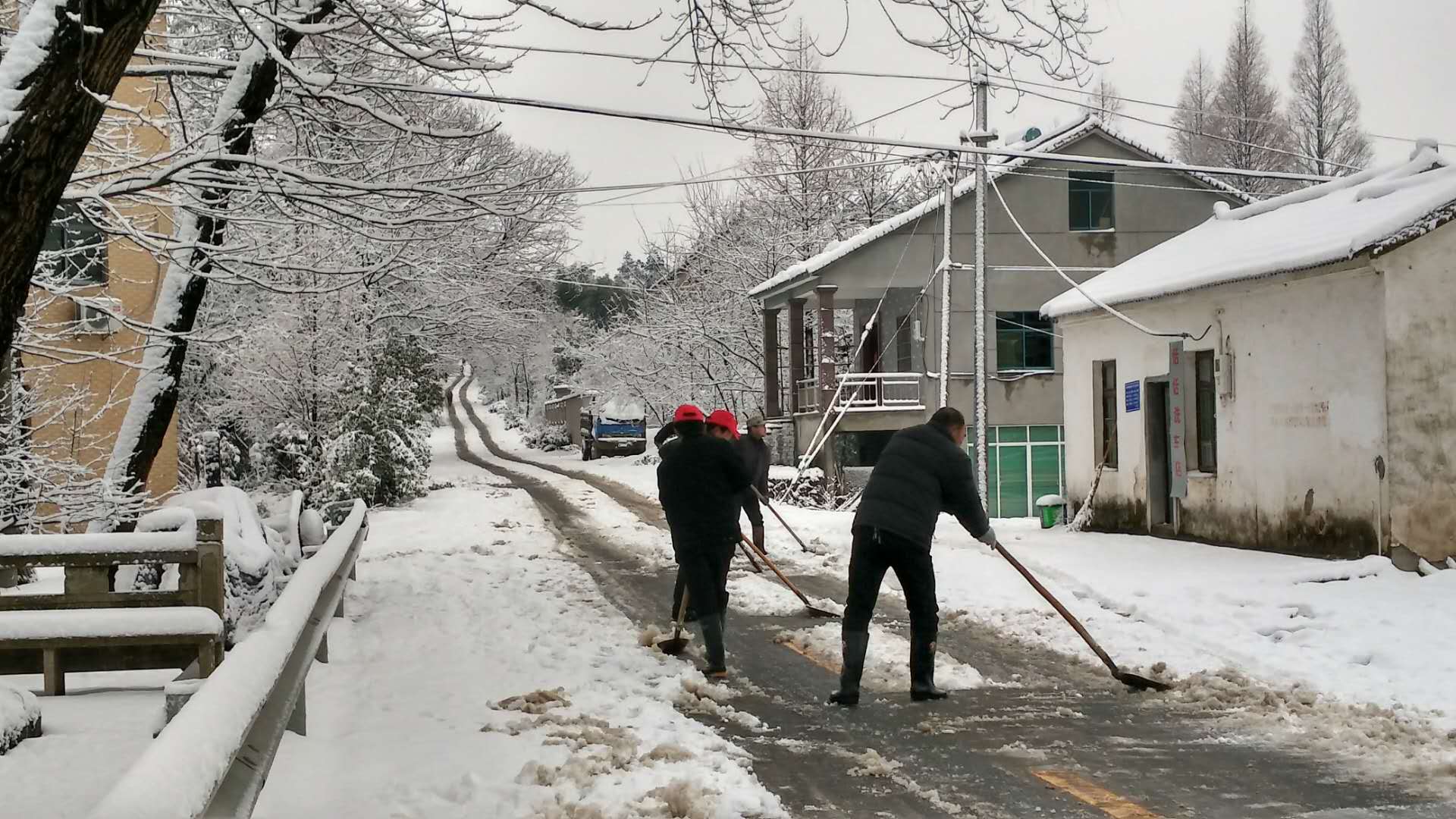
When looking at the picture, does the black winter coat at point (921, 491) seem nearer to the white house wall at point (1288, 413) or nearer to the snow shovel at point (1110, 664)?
the snow shovel at point (1110, 664)

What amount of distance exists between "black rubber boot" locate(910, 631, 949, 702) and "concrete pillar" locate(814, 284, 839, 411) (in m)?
23.9

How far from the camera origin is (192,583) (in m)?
8.38

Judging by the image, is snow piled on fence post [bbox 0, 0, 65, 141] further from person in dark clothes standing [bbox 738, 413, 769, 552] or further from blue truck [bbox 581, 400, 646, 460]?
blue truck [bbox 581, 400, 646, 460]

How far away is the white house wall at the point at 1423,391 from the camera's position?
12883 millimetres

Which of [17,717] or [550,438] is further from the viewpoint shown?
[550,438]

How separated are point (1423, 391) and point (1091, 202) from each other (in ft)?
69.8

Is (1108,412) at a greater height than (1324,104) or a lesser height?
lesser

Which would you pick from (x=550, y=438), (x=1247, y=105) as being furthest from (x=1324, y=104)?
(x=550, y=438)

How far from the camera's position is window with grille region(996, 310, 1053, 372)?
109ft

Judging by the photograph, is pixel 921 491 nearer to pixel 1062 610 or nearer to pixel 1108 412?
pixel 1062 610

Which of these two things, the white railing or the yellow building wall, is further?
the white railing

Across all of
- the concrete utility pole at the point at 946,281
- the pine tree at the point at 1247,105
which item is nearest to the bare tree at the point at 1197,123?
the pine tree at the point at 1247,105

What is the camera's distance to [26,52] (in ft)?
16.0

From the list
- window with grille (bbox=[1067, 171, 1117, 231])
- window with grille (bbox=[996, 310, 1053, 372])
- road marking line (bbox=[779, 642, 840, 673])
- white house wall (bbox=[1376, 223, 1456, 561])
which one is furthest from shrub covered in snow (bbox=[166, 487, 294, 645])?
window with grille (bbox=[1067, 171, 1117, 231])
